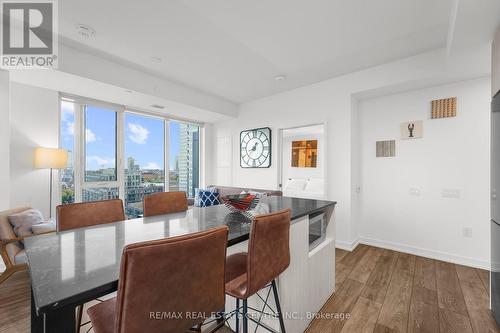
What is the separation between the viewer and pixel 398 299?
209cm

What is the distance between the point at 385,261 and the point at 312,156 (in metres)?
2.56

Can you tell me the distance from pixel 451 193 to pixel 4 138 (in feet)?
18.2

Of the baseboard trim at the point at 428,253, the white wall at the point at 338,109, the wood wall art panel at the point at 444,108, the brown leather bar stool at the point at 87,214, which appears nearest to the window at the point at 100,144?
the white wall at the point at 338,109

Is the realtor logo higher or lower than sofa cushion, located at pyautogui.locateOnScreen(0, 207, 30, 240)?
higher

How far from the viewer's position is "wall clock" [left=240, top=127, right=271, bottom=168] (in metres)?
4.45

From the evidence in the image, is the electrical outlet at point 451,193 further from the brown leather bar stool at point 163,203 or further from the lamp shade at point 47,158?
the lamp shade at point 47,158

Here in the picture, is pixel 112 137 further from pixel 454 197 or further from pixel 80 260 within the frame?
pixel 454 197

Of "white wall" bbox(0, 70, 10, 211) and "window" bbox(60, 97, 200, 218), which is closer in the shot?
"white wall" bbox(0, 70, 10, 211)

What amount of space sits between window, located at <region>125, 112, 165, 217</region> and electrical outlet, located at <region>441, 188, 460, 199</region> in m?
4.89

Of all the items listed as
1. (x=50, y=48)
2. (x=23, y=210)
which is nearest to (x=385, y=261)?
(x=23, y=210)

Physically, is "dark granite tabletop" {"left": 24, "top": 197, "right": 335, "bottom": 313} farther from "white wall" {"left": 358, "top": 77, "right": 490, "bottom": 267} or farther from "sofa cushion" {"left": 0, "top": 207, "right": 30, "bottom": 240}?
"white wall" {"left": 358, "top": 77, "right": 490, "bottom": 267}

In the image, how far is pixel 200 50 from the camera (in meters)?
2.71

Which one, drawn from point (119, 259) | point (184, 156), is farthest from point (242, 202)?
point (184, 156)

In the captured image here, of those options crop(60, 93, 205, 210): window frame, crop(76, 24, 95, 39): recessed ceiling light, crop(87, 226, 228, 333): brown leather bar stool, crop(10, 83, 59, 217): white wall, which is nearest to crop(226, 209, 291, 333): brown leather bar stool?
crop(87, 226, 228, 333): brown leather bar stool
